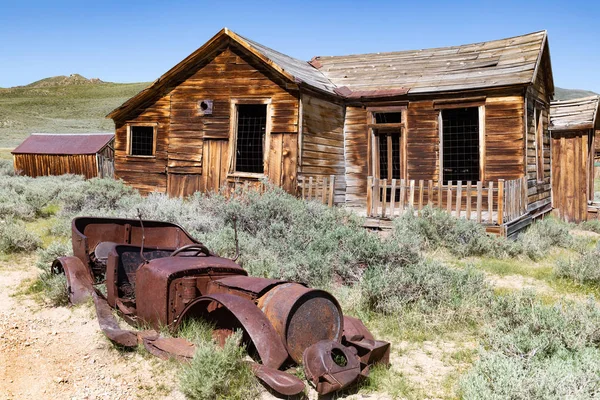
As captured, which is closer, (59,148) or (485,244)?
(485,244)

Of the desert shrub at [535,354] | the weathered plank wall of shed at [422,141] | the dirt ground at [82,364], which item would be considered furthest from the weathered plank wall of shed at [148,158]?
the desert shrub at [535,354]

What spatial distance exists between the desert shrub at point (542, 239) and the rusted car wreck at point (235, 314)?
630cm

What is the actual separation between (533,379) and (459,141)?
34.9 feet

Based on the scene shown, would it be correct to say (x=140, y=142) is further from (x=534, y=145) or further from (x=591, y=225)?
(x=591, y=225)

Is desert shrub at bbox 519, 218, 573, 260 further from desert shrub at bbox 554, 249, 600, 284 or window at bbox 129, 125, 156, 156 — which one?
window at bbox 129, 125, 156, 156

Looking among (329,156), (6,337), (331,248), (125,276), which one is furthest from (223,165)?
(6,337)

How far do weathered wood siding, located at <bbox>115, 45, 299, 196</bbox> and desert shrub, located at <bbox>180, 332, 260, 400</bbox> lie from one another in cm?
823

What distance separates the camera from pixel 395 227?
9.51 meters

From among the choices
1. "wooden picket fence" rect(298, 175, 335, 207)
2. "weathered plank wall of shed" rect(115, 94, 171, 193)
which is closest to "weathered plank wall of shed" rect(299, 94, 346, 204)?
"wooden picket fence" rect(298, 175, 335, 207)

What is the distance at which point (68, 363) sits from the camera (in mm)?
4047

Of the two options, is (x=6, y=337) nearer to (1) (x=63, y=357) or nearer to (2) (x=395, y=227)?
(1) (x=63, y=357)

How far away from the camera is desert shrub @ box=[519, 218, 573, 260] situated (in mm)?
9180

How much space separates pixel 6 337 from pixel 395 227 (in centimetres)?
690

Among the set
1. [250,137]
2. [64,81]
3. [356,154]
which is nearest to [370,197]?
[356,154]
